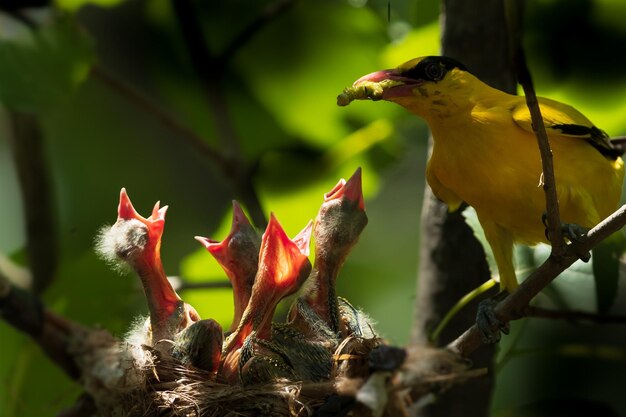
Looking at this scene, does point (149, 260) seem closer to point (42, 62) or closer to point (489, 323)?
A: point (489, 323)

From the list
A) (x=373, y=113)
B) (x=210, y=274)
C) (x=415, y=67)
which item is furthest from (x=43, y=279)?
(x=415, y=67)

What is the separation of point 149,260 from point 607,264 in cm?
143

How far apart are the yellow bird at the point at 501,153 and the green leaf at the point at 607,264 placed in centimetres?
12

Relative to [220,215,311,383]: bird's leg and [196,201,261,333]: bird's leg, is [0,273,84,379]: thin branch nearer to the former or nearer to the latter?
[220,215,311,383]: bird's leg

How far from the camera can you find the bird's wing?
10.6ft

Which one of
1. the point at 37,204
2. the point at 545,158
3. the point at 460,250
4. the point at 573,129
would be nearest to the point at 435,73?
the point at 573,129

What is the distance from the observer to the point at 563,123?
→ 3.26 metres

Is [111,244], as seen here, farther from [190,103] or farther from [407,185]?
[407,185]

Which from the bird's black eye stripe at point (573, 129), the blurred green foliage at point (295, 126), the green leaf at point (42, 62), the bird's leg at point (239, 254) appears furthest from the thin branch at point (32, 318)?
the green leaf at point (42, 62)

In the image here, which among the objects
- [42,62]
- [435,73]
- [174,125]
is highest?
[42,62]

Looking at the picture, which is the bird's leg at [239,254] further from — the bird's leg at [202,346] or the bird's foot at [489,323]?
the bird's foot at [489,323]

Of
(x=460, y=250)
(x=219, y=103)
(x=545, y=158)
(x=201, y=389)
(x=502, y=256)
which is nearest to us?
(x=545, y=158)

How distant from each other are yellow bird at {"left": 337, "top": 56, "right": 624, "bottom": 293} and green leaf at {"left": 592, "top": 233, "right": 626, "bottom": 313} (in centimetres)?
12

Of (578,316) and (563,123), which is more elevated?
(563,123)
